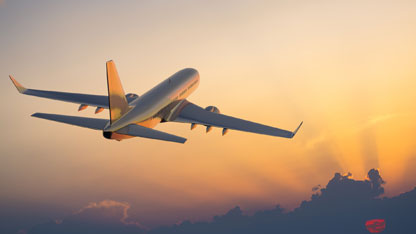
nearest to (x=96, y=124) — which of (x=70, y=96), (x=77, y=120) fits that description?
(x=77, y=120)

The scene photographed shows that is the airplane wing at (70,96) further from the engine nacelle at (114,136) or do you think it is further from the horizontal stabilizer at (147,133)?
the horizontal stabilizer at (147,133)

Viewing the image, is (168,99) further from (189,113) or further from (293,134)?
(293,134)

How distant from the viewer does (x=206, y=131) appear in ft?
219

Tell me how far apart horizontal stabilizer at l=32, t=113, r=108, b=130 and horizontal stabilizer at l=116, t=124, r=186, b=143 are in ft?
7.71

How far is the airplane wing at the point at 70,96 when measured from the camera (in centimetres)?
7288

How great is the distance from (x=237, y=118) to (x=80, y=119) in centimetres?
2127

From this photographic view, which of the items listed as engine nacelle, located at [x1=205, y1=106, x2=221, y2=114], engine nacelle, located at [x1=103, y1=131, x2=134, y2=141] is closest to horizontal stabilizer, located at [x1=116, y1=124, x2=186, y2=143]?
engine nacelle, located at [x1=103, y1=131, x2=134, y2=141]

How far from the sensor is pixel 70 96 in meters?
74.3

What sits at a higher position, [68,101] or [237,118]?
[237,118]

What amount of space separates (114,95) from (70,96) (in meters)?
22.0

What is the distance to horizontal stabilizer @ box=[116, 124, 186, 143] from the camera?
4973 centimetres

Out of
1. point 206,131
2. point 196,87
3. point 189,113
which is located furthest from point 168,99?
point 196,87

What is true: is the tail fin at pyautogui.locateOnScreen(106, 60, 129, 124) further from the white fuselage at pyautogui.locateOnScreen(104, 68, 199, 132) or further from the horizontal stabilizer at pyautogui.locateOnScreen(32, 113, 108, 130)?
the horizontal stabilizer at pyautogui.locateOnScreen(32, 113, 108, 130)

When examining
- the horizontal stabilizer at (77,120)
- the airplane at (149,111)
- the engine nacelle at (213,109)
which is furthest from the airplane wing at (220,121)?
the horizontal stabilizer at (77,120)
